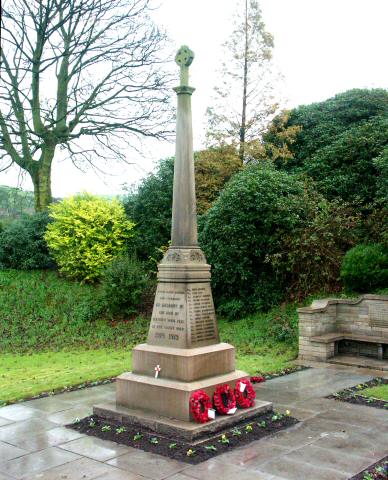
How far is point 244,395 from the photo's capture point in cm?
635

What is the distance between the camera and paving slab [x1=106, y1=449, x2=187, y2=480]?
4.64 metres

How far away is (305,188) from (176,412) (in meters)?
11.1

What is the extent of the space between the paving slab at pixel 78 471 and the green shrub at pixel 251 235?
29.8 feet

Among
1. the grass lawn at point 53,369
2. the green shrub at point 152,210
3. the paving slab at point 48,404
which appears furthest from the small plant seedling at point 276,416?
the green shrub at point 152,210

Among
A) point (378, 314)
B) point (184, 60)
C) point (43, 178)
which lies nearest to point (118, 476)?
point (184, 60)

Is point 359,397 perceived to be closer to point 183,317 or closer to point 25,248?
point 183,317

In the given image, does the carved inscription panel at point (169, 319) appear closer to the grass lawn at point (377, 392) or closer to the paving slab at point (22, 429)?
the paving slab at point (22, 429)

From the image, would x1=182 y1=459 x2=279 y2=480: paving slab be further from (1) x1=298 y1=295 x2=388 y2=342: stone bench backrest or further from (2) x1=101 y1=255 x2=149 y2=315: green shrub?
(2) x1=101 y1=255 x2=149 y2=315: green shrub

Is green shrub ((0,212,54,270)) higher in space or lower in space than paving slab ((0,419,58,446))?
higher

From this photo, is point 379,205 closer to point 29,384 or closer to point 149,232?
point 149,232

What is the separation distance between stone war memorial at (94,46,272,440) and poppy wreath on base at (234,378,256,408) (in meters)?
0.05

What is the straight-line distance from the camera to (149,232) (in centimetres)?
1859

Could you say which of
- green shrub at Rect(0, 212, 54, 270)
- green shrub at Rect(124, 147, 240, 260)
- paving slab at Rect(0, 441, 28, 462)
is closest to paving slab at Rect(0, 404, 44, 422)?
paving slab at Rect(0, 441, 28, 462)

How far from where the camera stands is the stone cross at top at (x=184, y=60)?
22.1 ft
